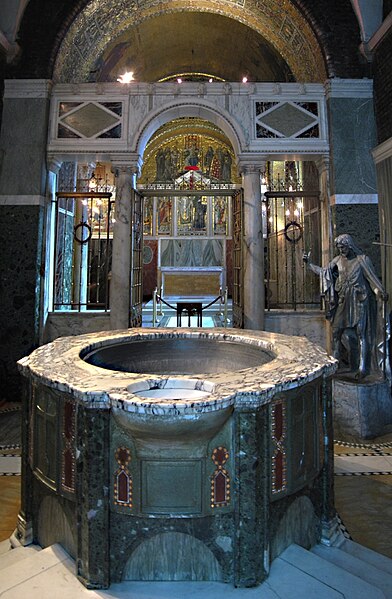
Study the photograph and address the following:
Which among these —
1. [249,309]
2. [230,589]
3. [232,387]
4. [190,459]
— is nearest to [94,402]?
[190,459]

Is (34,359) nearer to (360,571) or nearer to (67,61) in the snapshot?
(360,571)

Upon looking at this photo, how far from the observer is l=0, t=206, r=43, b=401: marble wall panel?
21.5ft

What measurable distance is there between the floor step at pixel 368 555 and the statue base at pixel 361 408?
2.20m

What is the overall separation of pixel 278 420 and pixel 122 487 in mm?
908

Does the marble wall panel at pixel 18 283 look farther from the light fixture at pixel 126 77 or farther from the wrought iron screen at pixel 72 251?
the light fixture at pixel 126 77

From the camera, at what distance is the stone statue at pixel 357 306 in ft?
17.0

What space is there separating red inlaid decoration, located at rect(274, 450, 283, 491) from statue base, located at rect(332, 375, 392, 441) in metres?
2.81

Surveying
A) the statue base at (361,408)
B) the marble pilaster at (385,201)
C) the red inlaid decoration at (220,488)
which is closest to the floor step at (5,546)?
the red inlaid decoration at (220,488)

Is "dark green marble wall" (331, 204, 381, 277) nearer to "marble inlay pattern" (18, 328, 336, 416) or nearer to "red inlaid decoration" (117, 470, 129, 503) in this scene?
"marble inlay pattern" (18, 328, 336, 416)

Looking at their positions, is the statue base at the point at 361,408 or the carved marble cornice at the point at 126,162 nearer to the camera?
the statue base at the point at 361,408

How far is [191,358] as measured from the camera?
12.2 ft

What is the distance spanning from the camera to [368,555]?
247cm

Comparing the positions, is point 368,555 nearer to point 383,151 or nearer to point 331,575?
point 331,575

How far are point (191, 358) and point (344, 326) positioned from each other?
2640mm
